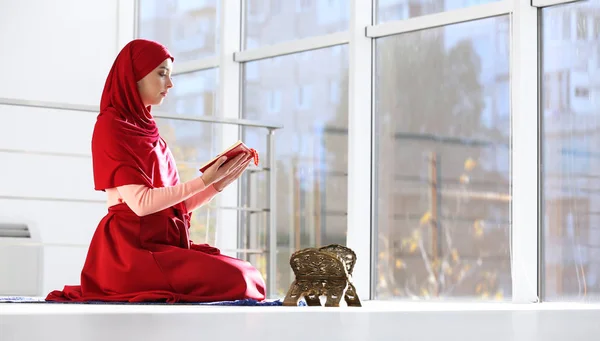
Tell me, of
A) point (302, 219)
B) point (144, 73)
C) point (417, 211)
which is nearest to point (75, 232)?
point (302, 219)

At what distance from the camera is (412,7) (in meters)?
5.40

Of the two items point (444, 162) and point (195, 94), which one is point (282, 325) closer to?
point (444, 162)

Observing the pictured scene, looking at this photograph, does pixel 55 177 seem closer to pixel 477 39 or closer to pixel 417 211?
pixel 417 211

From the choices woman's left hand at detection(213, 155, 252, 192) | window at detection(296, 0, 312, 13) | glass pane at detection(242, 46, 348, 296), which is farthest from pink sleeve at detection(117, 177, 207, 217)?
window at detection(296, 0, 312, 13)

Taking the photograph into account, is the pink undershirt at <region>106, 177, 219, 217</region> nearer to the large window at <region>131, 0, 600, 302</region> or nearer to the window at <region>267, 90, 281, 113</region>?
the large window at <region>131, 0, 600, 302</region>

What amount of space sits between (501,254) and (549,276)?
0.28 meters

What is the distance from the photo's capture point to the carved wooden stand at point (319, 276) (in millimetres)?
3334

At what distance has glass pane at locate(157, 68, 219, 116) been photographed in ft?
21.9

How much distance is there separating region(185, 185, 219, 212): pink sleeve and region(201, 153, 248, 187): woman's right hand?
0.59ft

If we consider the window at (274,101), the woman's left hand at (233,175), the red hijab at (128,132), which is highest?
the window at (274,101)

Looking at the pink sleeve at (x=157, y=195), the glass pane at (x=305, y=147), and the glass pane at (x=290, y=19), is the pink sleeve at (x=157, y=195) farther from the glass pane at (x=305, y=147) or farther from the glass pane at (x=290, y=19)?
the glass pane at (x=290, y=19)

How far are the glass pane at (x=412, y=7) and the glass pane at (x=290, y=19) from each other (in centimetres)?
24

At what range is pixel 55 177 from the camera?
662cm

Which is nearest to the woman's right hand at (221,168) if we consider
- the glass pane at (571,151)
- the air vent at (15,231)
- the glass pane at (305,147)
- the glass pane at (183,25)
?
the glass pane at (571,151)
